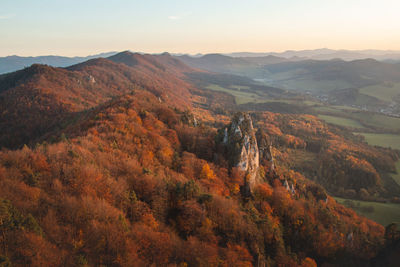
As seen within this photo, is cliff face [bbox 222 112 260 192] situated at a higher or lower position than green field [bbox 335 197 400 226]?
higher

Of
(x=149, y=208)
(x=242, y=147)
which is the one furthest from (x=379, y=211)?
(x=149, y=208)

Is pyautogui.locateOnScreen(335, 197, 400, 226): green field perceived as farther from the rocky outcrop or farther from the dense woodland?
the rocky outcrop

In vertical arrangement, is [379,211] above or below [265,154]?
below

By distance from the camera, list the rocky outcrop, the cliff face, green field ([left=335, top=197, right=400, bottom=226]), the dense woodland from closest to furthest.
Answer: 1. the dense woodland
2. the cliff face
3. the rocky outcrop
4. green field ([left=335, top=197, right=400, bottom=226])

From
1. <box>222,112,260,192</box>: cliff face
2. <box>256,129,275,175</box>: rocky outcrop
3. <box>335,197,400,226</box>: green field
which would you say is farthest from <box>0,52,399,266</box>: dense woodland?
<box>335,197,400,226</box>: green field

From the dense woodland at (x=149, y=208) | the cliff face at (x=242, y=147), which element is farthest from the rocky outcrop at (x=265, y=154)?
the cliff face at (x=242, y=147)

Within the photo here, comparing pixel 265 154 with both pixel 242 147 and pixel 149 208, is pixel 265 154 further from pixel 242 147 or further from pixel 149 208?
pixel 149 208
